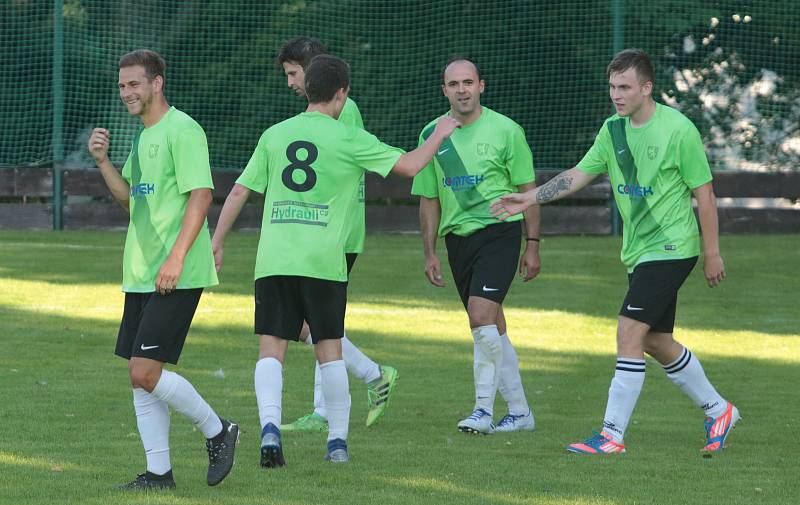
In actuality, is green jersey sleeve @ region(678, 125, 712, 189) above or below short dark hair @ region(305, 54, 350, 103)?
below

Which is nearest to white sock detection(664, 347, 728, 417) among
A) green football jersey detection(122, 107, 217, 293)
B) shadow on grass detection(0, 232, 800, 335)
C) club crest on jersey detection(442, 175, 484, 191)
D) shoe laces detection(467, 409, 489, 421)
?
shoe laces detection(467, 409, 489, 421)

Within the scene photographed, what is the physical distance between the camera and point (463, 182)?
8.20m

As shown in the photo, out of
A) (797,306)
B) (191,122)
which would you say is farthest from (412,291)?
(191,122)

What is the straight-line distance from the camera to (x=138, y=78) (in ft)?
20.1

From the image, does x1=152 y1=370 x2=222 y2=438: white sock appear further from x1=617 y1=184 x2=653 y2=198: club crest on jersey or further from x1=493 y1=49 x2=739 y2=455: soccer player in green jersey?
x1=617 y1=184 x2=653 y2=198: club crest on jersey

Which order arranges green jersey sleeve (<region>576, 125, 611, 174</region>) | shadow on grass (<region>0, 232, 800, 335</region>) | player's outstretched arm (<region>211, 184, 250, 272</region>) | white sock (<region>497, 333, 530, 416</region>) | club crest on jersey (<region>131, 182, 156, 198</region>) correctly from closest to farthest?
club crest on jersey (<region>131, 182, 156, 198</region>), player's outstretched arm (<region>211, 184, 250, 272</region>), green jersey sleeve (<region>576, 125, 611, 174</region>), white sock (<region>497, 333, 530, 416</region>), shadow on grass (<region>0, 232, 800, 335</region>)

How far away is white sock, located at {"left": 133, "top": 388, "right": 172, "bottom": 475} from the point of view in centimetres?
605

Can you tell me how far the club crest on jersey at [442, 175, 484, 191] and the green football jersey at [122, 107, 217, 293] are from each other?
2297 millimetres

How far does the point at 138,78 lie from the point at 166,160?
359mm

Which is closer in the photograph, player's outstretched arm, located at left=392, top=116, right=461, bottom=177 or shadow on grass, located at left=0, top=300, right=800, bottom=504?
shadow on grass, located at left=0, top=300, right=800, bottom=504

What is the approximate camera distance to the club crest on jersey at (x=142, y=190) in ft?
20.2

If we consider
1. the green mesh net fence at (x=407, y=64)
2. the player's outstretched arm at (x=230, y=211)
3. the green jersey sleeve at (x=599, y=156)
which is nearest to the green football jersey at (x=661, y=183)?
the green jersey sleeve at (x=599, y=156)

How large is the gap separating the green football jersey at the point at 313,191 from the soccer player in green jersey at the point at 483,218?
1434 millimetres

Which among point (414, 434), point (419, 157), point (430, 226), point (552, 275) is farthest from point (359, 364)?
Result: point (552, 275)
